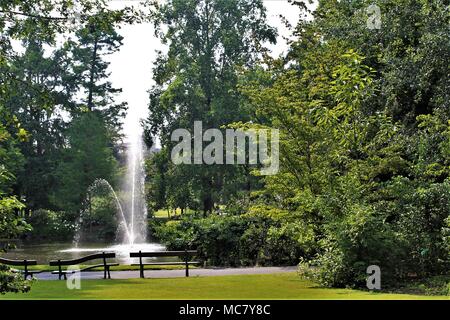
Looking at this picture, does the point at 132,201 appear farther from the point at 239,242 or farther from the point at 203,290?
the point at 203,290

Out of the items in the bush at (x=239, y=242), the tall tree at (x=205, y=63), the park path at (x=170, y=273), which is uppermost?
the tall tree at (x=205, y=63)

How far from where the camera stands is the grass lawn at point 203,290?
1241 cm

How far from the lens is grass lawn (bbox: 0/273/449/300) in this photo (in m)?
12.4

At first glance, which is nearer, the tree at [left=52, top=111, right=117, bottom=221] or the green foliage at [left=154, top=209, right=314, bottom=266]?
the green foliage at [left=154, top=209, right=314, bottom=266]

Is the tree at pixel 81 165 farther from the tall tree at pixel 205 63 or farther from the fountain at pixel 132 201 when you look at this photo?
the tall tree at pixel 205 63

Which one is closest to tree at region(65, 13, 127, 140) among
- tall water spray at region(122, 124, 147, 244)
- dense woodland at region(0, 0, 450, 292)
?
Answer: tall water spray at region(122, 124, 147, 244)

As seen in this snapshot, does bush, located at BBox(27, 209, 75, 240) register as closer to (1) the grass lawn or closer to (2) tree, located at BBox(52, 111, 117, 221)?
(2) tree, located at BBox(52, 111, 117, 221)

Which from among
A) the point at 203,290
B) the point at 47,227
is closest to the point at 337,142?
the point at 203,290

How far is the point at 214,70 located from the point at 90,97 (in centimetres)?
1768

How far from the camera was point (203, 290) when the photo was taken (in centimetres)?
1373

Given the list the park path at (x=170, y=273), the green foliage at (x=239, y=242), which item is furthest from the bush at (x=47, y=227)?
the park path at (x=170, y=273)
